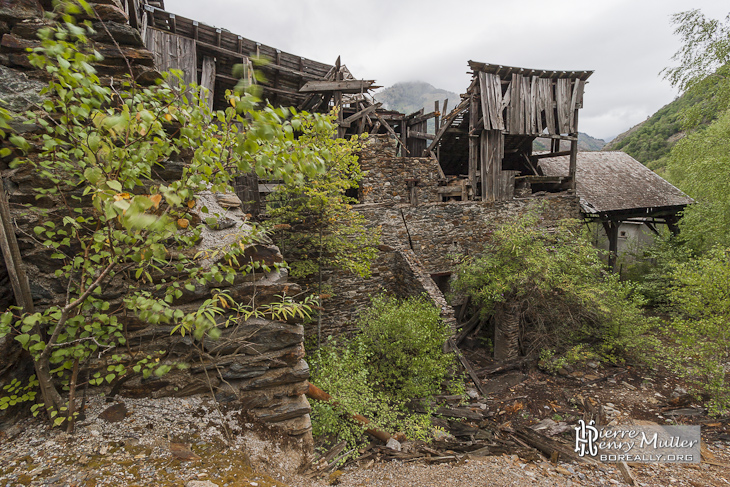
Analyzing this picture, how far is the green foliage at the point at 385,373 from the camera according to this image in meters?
4.65

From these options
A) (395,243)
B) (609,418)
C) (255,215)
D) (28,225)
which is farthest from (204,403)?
(609,418)

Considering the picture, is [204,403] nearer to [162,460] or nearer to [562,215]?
[162,460]

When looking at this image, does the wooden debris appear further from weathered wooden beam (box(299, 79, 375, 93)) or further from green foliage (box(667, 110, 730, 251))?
weathered wooden beam (box(299, 79, 375, 93))

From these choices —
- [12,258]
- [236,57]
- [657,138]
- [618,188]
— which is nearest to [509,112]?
[618,188]

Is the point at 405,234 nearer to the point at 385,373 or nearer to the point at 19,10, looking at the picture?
the point at 385,373

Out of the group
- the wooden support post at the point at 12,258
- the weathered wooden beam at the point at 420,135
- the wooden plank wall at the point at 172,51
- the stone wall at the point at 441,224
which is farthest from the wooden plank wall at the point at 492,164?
the wooden support post at the point at 12,258

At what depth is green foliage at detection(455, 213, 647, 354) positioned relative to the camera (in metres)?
7.88

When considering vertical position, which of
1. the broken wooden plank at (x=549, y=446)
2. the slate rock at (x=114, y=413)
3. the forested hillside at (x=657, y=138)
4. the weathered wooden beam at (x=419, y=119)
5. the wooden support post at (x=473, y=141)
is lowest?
the broken wooden plank at (x=549, y=446)

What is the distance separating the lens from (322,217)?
6234 mm

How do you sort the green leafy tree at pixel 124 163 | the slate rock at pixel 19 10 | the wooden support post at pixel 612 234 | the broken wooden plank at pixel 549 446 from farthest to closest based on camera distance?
the wooden support post at pixel 612 234
the broken wooden plank at pixel 549 446
the slate rock at pixel 19 10
the green leafy tree at pixel 124 163

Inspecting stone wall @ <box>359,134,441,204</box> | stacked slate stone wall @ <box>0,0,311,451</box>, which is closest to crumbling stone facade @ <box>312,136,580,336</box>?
stone wall @ <box>359,134,441,204</box>

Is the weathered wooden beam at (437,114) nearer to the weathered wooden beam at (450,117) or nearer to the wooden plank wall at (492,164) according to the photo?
the weathered wooden beam at (450,117)

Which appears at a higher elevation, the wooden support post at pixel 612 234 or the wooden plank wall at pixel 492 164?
the wooden plank wall at pixel 492 164

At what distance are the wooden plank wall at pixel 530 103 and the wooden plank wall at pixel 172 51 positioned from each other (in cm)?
885
